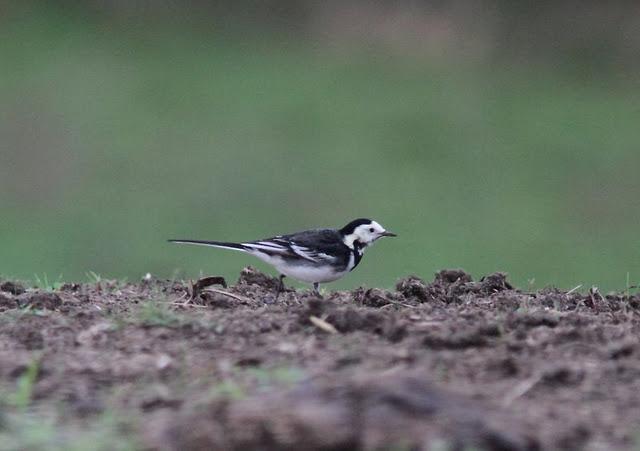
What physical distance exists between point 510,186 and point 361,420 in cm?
1784

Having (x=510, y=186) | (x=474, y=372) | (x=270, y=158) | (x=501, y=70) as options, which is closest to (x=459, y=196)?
(x=510, y=186)

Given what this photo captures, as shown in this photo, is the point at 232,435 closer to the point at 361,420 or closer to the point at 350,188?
the point at 361,420

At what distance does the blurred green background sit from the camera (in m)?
20.0

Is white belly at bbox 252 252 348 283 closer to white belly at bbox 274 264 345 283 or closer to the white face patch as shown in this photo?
white belly at bbox 274 264 345 283

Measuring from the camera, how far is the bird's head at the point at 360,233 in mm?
11251

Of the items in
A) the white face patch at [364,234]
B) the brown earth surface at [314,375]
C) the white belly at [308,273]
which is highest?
the white face patch at [364,234]

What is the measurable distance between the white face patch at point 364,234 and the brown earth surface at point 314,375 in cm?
204

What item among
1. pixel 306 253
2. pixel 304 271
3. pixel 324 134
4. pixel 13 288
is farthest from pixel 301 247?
pixel 324 134

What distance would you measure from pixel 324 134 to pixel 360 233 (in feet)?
44.6

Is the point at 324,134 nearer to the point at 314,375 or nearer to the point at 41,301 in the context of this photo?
the point at 41,301

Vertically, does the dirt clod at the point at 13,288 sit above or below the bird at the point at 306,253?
below

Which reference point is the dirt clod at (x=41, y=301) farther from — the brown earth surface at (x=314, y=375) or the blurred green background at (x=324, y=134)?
the blurred green background at (x=324, y=134)

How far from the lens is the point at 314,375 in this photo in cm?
A: 639

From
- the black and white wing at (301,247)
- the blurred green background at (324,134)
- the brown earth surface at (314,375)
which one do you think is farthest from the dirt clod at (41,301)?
the blurred green background at (324,134)
